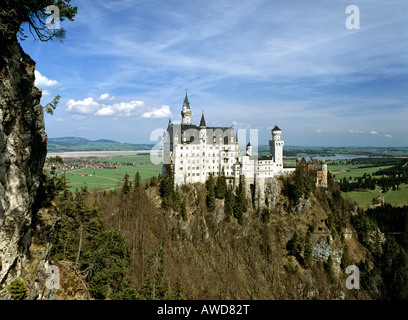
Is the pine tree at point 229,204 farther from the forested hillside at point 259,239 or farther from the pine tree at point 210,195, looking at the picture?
the pine tree at point 210,195

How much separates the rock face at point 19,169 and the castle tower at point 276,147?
172ft

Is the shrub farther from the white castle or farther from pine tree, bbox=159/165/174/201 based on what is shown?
the white castle

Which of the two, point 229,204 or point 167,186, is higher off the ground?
point 167,186

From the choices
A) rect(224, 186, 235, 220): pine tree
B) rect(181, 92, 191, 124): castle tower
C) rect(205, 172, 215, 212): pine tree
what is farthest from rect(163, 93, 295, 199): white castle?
rect(224, 186, 235, 220): pine tree

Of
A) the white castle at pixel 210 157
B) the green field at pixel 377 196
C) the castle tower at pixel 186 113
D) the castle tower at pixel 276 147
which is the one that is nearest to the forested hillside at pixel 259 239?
the white castle at pixel 210 157

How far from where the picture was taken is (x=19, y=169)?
15.4 meters

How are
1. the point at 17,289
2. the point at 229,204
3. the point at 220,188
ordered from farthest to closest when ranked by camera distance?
the point at 220,188 → the point at 229,204 → the point at 17,289

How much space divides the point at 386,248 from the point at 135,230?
53.8 meters

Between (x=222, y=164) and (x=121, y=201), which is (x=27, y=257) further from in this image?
(x=222, y=164)

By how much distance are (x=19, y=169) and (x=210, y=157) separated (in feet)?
162

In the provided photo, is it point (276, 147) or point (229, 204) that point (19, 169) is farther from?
point (276, 147)

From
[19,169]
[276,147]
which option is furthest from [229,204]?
[19,169]

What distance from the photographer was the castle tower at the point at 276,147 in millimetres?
62641
